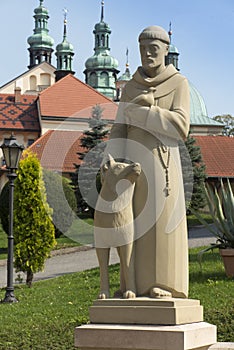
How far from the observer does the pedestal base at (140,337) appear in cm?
618

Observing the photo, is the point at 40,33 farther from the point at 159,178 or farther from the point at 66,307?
the point at 159,178

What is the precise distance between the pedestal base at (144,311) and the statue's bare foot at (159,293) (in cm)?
7

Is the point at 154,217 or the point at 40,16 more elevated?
the point at 40,16

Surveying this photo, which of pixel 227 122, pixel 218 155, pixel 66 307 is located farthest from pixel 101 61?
pixel 66 307

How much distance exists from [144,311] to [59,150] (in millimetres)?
43630

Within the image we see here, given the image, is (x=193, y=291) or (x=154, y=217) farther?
(x=193, y=291)

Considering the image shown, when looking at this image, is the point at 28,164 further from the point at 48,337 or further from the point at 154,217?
the point at 154,217

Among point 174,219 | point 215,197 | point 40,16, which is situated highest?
point 40,16

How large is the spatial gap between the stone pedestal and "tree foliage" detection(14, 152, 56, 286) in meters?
11.3

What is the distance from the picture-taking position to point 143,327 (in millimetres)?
6340

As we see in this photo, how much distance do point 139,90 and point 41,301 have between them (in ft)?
24.9

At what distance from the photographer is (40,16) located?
9262 centimetres

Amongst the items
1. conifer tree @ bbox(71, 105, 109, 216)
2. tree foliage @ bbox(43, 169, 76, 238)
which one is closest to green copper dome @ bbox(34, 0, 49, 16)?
conifer tree @ bbox(71, 105, 109, 216)

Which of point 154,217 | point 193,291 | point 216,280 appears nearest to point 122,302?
point 154,217
